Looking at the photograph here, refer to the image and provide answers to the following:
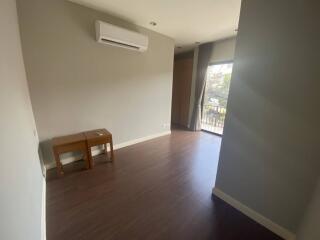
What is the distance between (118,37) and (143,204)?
8.41 ft

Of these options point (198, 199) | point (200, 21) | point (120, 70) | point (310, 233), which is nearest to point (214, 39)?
point (200, 21)

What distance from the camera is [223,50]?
12.7 feet

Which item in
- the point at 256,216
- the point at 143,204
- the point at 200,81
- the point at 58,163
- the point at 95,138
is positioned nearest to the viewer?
the point at 256,216

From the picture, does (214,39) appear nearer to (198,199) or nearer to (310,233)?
(198,199)

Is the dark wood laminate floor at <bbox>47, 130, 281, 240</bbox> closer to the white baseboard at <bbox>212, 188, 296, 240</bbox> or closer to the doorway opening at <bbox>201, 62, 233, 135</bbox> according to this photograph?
the white baseboard at <bbox>212, 188, 296, 240</bbox>

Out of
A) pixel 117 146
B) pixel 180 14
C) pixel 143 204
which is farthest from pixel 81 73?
pixel 143 204

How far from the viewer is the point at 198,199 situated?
1862 millimetres

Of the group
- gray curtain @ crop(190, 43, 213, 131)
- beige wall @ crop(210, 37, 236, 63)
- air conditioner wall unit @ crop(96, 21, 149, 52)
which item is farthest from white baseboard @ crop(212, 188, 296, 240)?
beige wall @ crop(210, 37, 236, 63)

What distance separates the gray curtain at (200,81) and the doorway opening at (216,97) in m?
0.16

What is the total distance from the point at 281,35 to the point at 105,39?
236 centimetres

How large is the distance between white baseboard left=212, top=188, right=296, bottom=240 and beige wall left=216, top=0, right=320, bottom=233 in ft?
0.14

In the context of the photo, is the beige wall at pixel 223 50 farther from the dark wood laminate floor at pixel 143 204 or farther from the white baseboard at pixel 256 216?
the white baseboard at pixel 256 216

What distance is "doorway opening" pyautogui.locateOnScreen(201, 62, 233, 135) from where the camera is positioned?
4.09 metres

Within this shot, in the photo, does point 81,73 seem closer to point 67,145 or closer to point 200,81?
point 67,145
